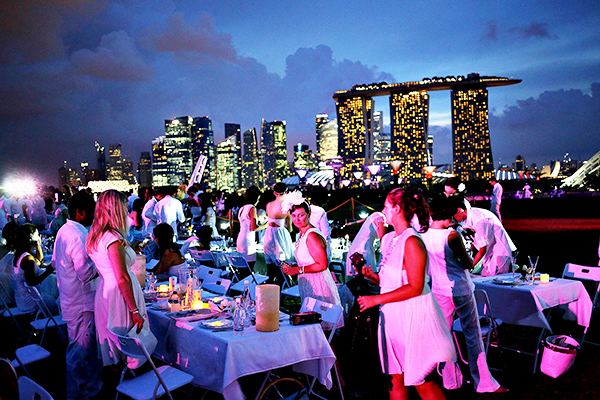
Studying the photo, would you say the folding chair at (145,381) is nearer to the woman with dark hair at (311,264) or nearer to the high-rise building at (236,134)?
the woman with dark hair at (311,264)

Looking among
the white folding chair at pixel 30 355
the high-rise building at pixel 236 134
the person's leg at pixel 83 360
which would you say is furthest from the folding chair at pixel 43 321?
the high-rise building at pixel 236 134

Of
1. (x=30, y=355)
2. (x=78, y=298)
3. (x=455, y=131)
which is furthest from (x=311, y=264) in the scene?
(x=455, y=131)

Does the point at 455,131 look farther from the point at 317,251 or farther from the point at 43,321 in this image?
the point at 43,321

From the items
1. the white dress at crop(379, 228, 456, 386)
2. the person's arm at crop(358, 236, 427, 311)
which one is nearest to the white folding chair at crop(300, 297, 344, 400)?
the white dress at crop(379, 228, 456, 386)

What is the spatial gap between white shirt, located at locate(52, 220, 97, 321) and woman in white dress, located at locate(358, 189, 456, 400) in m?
2.19

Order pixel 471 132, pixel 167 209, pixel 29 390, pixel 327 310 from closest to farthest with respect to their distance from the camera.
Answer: pixel 29 390, pixel 327 310, pixel 167 209, pixel 471 132

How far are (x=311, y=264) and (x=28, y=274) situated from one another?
10.5 ft

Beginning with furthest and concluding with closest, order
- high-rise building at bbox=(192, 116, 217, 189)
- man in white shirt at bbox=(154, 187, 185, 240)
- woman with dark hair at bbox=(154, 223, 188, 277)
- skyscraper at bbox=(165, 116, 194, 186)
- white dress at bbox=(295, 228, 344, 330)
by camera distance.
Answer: high-rise building at bbox=(192, 116, 217, 189)
skyscraper at bbox=(165, 116, 194, 186)
man in white shirt at bbox=(154, 187, 185, 240)
woman with dark hair at bbox=(154, 223, 188, 277)
white dress at bbox=(295, 228, 344, 330)

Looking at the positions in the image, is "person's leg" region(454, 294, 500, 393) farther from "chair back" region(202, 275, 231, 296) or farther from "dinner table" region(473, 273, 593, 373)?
"chair back" region(202, 275, 231, 296)

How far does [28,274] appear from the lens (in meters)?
4.55

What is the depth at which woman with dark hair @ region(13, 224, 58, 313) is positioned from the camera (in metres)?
4.55

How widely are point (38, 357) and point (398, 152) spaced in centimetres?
15268

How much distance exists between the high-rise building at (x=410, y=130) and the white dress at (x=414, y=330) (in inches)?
5775

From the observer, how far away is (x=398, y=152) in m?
150
